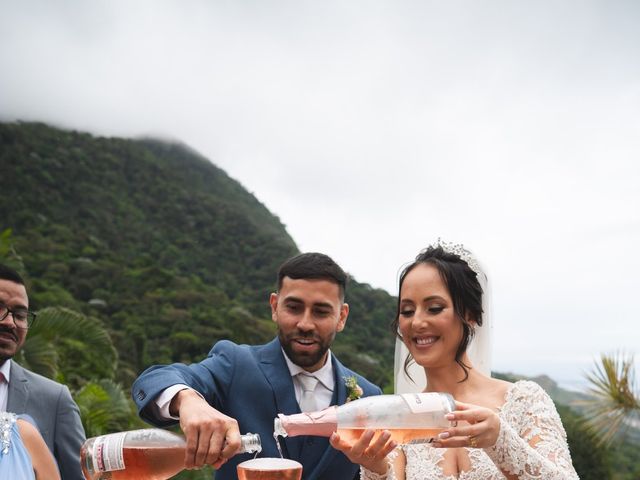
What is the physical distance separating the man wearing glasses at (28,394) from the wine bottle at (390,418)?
249cm

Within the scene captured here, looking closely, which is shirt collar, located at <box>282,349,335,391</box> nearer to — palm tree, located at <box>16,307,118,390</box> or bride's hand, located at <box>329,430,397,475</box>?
bride's hand, located at <box>329,430,397,475</box>

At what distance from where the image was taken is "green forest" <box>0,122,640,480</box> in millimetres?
19363

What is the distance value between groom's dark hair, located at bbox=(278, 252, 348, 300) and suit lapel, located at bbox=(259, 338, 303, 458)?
16.7 inches

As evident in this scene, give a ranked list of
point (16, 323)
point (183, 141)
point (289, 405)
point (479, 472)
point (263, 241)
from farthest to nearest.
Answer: point (183, 141), point (263, 241), point (16, 323), point (289, 405), point (479, 472)

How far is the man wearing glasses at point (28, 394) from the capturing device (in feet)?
13.8

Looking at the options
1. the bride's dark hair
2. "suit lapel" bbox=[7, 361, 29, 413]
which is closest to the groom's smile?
the bride's dark hair

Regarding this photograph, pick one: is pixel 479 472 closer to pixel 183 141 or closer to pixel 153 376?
pixel 153 376

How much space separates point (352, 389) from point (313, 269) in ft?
2.55

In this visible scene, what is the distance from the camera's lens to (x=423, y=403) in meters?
2.50

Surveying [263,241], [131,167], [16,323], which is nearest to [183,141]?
[131,167]

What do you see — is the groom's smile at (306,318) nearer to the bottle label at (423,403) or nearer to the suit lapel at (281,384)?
the suit lapel at (281,384)

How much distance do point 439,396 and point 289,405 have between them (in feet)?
4.85

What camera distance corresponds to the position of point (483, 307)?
3848 millimetres

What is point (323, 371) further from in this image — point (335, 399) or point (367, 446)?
point (367, 446)
